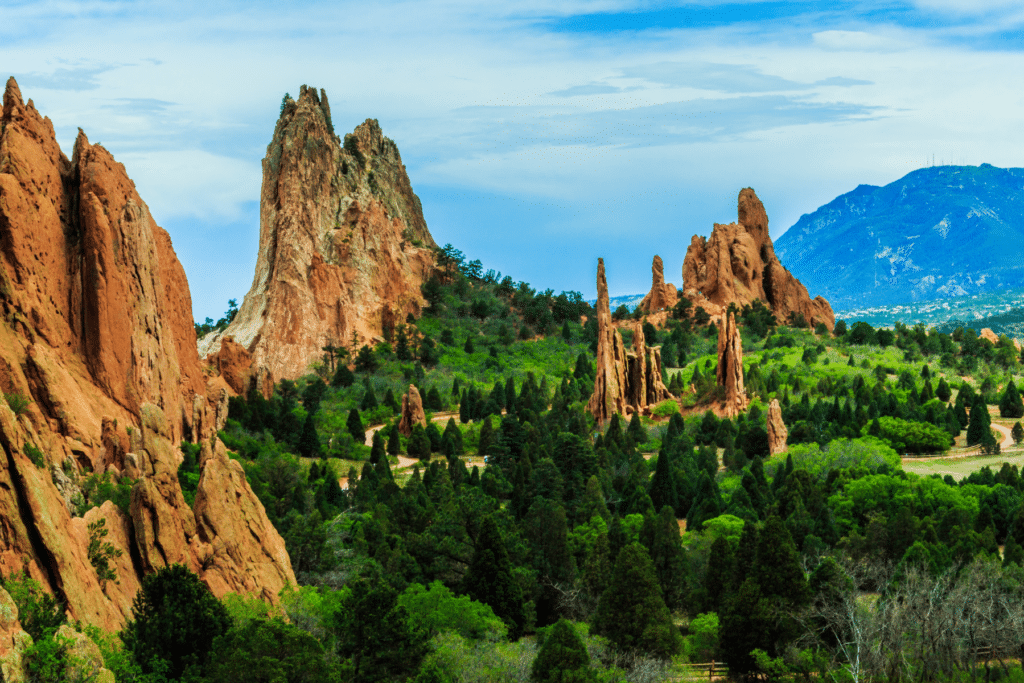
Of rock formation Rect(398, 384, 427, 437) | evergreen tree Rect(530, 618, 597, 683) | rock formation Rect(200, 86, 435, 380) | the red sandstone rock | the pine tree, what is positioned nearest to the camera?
evergreen tree Rect(530, 618, 597, 683)

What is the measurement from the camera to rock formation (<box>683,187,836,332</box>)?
13650 cm

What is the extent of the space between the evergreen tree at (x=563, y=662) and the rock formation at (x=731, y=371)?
58422 mm

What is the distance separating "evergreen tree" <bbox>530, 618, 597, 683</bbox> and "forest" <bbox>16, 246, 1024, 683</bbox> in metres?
A: 0.09

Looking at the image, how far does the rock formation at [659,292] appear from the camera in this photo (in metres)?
138

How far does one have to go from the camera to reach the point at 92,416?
49.3 meters

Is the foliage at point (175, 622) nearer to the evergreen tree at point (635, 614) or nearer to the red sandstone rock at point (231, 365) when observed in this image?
the evergreen tree at point (635, 614)

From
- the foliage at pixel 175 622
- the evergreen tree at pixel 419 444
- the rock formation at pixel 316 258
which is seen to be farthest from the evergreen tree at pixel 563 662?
the rock formation at pixel 316 258

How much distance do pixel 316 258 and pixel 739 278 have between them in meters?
60.3

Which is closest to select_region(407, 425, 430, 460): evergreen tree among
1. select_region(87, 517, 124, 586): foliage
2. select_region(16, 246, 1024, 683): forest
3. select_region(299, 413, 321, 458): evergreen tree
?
select_region(16, 246, 1024, 683): forest

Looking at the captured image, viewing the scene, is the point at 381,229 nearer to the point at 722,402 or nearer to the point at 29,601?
the point at 722,402

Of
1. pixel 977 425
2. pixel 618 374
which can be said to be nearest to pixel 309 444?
pixel 618 374

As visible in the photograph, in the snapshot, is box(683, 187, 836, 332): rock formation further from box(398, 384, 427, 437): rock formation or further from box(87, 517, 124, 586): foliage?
box(87, 517, 124, 586): foliage

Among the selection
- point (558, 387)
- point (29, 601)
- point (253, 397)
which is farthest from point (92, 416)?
point (558, 387)

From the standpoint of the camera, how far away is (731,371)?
88.9 m
